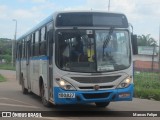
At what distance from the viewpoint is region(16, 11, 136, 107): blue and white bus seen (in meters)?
12.8

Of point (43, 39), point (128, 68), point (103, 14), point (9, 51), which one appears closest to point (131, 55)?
point (128, 68)

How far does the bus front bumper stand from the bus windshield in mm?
649

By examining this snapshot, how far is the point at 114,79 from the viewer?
12938 mm

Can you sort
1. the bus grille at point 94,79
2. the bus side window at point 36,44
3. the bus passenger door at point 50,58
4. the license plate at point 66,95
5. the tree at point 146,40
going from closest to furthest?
the license plate at point 66,95, the bus grille at point 94,79, the bus passenger door at point 50,58, the bus side window at point 36,44, the tree at point 146,40

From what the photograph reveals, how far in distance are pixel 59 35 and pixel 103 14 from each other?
1550 millimetres

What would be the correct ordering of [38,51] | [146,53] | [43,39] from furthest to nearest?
1. [146,53]
2. [38,51]
3. [43,39]

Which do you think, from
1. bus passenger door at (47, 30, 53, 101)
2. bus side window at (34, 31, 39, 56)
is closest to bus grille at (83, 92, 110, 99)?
bus passenger door at (47, 30, 53, 101)

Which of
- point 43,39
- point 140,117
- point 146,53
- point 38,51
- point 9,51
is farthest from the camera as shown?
point 9,51

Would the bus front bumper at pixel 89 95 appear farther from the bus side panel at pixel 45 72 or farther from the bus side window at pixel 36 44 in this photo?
the bus side window at pixel 36 44

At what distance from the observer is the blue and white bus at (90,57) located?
12.8m

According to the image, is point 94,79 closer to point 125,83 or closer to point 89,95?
point 89,95

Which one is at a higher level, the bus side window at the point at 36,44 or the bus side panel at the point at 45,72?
the bus side window at the point at 36,44

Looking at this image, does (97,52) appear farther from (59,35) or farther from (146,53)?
(146,53)

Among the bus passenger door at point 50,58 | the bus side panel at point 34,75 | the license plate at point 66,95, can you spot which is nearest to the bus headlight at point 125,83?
the license plate at point 66,95
